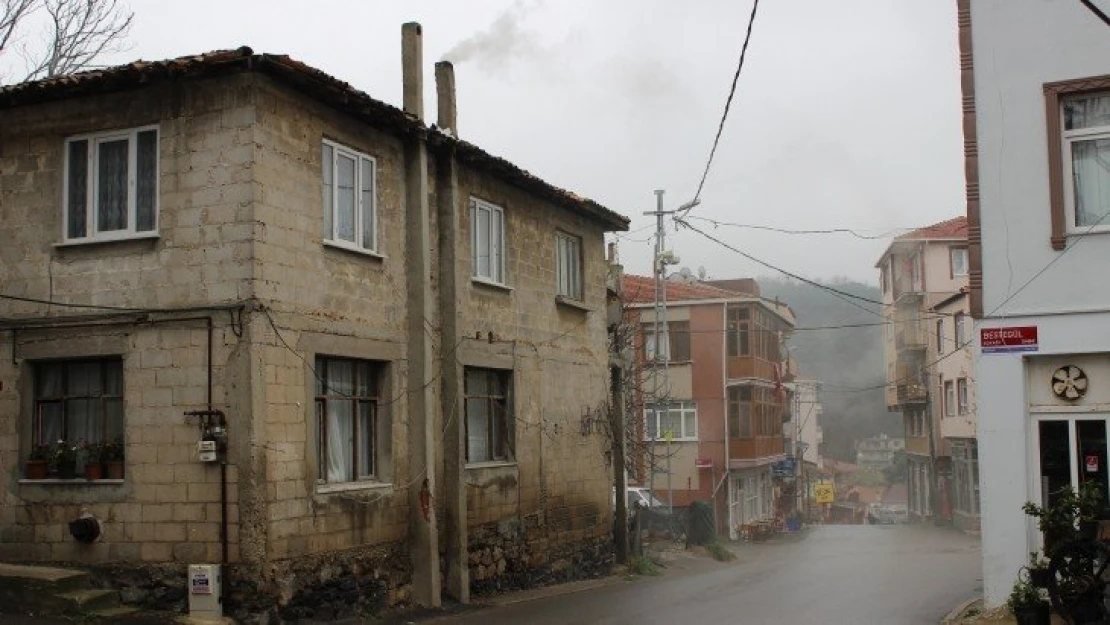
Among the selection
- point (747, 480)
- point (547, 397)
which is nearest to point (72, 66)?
point (547, 397)

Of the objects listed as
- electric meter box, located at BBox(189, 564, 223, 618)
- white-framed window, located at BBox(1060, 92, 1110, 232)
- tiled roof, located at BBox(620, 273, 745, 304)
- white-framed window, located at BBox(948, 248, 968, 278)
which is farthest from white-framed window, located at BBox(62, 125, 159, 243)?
white-framed window, located at BBox(948, 248, 968, 278)

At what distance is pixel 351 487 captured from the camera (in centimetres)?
1564

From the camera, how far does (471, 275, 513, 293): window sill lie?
19078 millimetres

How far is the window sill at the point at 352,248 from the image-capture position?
1538 centimetres

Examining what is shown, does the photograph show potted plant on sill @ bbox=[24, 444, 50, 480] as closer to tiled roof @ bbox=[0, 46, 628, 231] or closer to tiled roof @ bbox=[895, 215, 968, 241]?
tiled roof @ bbox=[0, 46, 628, 231]

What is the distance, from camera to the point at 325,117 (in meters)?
15.5

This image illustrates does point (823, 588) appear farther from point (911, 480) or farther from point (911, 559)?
point (911, 480)

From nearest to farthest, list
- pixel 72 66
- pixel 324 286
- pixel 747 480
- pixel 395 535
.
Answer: pixel 324 286 → pixel 395 535 → pixel 72 66 → pixel 747 480

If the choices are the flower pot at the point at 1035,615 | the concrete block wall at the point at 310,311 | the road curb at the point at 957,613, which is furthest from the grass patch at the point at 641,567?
the flower pot at the point at 1035,615

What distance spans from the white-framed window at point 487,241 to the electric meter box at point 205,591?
23.3ft

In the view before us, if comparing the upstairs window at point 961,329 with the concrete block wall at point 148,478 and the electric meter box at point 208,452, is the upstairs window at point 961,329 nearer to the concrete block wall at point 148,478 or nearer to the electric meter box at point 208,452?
the concrete block wall at point 148,478

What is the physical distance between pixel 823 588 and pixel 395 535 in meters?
8.26

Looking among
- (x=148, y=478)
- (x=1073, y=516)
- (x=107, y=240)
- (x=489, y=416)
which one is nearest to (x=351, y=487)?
(x=148, y=478)

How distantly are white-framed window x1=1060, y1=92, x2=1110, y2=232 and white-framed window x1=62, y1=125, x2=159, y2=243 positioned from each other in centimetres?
1089
